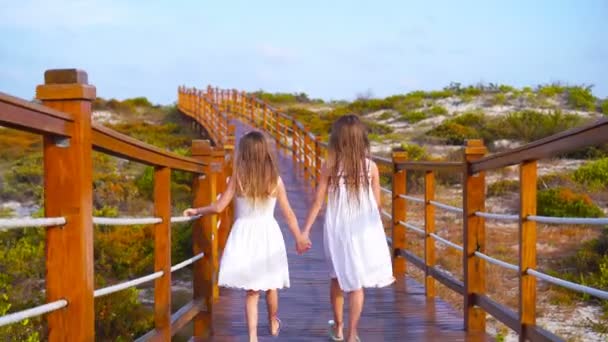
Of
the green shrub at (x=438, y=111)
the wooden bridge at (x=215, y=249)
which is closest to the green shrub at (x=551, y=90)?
the green shrub at (x=438, y=111)

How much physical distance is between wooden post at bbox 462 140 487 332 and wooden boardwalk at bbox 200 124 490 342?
15cm

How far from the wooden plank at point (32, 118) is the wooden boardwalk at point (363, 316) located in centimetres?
302

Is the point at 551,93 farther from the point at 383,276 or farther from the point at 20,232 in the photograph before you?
the point at 383,276

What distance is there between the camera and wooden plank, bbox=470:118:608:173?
339 cm

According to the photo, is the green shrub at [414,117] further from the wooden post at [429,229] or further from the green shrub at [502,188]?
the wooden post at [429,229]

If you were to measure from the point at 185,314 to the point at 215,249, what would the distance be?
64.1 inches

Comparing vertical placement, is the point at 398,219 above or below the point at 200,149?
below

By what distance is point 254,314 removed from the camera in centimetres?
513

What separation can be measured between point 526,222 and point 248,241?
169cm

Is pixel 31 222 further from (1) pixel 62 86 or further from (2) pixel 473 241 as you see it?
(2) pixel 473 241

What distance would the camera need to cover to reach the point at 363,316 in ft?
20.4

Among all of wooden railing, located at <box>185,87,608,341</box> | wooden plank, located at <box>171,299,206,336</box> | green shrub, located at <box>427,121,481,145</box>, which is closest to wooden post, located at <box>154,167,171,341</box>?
wooden plank, located at <box>171,299,206,336</box>

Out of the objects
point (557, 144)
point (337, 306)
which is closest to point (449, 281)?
point (337, 306)

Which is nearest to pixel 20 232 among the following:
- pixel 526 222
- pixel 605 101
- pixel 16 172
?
pixel 16 172
